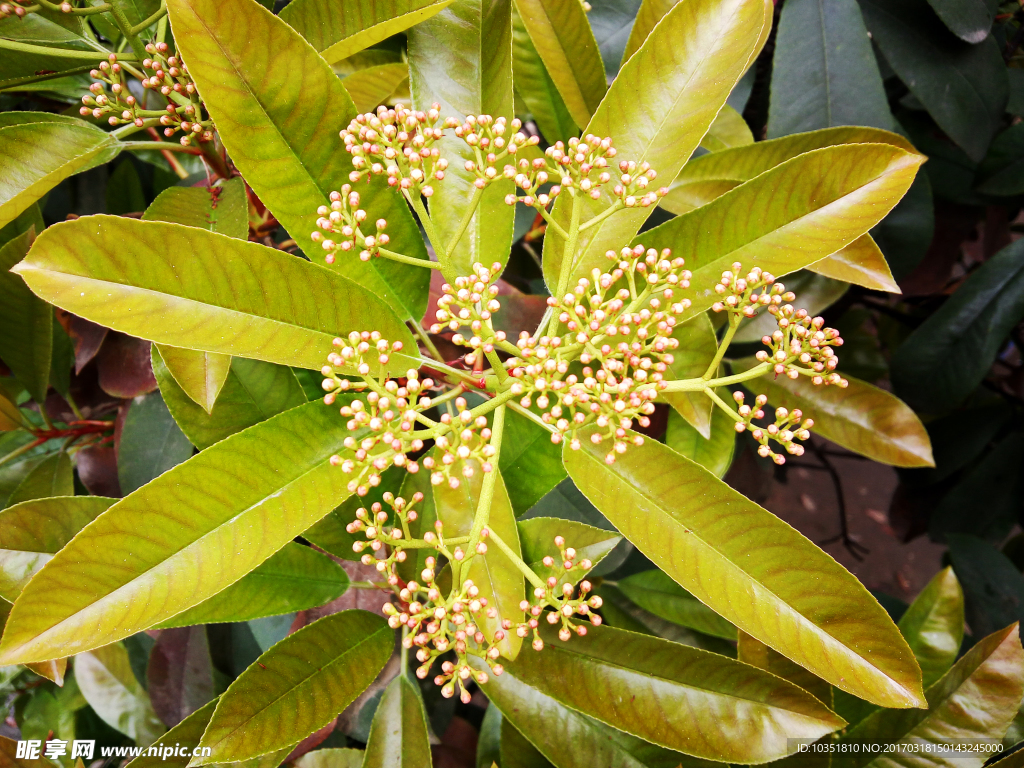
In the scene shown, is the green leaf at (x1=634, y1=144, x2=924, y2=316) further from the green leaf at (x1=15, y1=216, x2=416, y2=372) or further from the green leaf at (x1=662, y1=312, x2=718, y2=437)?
the green leaf at (x1=15, y1=216, x2=416, y2=372)

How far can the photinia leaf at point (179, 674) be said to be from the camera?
4.85 ft

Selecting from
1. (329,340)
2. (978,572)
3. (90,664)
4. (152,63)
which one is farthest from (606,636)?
(978,572)

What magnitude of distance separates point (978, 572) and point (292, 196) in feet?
7.58

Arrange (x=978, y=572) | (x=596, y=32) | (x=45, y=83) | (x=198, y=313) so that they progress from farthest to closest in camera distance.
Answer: (x=978, y=572), (x=596, y=32), (x=45, y=83), (x=198, y=313)

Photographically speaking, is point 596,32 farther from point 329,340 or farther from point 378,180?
point 329,340

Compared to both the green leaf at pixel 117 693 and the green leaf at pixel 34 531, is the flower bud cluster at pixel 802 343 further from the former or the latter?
the green leaf at pixel 117 693

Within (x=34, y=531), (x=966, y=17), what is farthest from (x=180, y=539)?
(x=966, y=17)

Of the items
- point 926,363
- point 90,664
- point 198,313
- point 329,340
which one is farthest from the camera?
point 926,363

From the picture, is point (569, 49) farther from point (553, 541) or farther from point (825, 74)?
point (553, 541)

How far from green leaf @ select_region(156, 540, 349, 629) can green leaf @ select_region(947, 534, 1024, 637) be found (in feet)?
6.48

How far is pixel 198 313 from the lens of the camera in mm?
818

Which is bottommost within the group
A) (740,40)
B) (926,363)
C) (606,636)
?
(606,636)

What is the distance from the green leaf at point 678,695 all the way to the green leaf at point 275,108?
0.80m

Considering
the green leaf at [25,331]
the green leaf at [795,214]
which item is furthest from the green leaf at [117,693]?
the green leaf at [795,214]
